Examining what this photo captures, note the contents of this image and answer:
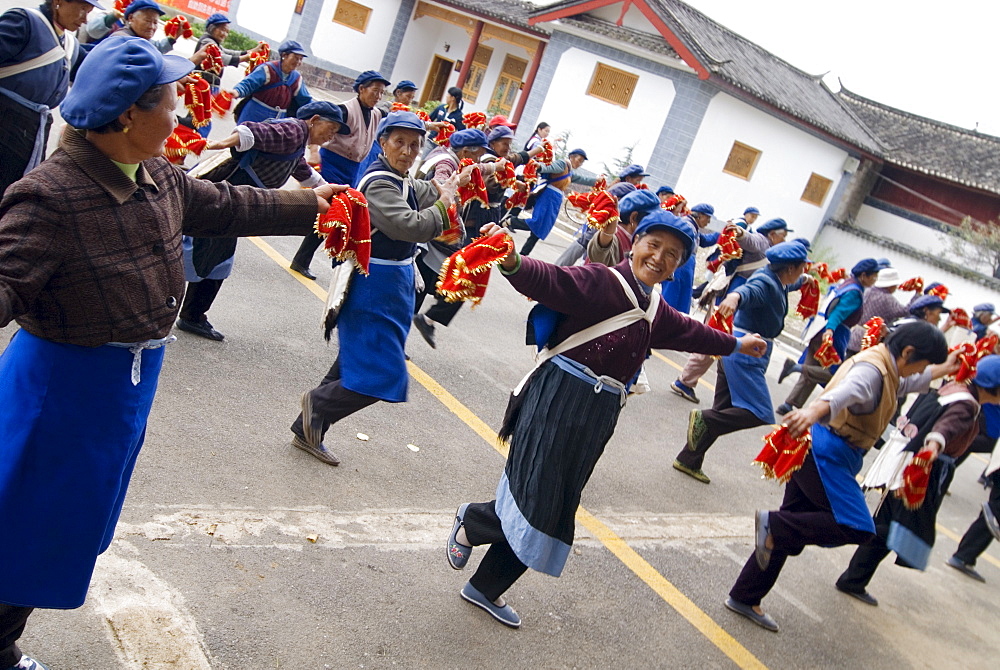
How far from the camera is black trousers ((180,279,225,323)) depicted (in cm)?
562

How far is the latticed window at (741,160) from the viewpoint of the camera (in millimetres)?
23359

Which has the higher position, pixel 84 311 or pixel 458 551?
pixel 84 311

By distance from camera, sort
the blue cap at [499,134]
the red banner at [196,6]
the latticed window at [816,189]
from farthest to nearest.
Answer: the red banner at [196,6] < the latticed window at [816,189] < the blue cap at [499,134]

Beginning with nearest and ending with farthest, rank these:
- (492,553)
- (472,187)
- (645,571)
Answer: (492,553)
(645,571)
(472,187)

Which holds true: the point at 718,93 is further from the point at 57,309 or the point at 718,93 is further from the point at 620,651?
the point at 57,309

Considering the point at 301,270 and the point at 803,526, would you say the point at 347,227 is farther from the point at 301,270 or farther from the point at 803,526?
the point at 301,270

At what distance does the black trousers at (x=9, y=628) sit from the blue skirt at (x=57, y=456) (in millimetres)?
123

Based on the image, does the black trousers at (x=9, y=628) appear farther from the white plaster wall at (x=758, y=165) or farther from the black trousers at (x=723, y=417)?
the white plaster wall at (x=758, y=165)

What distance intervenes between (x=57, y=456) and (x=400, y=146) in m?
2.55

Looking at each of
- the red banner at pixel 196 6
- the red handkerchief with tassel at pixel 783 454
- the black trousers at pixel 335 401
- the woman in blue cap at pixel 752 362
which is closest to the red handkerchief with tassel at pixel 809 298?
the woman in blue cap at pixel 752 362

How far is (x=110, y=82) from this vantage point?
209cm

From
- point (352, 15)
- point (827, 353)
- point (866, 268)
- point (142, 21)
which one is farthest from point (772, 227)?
point (352, 15)

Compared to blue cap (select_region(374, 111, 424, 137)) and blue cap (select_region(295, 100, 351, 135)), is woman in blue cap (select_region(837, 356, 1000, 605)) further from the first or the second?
blue cap (select_region(295, 100, 351, 135))

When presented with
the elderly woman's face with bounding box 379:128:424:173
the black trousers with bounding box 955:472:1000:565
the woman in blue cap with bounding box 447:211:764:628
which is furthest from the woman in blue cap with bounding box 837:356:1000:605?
the elderly woman's face with bounding box 379:128:424:173
